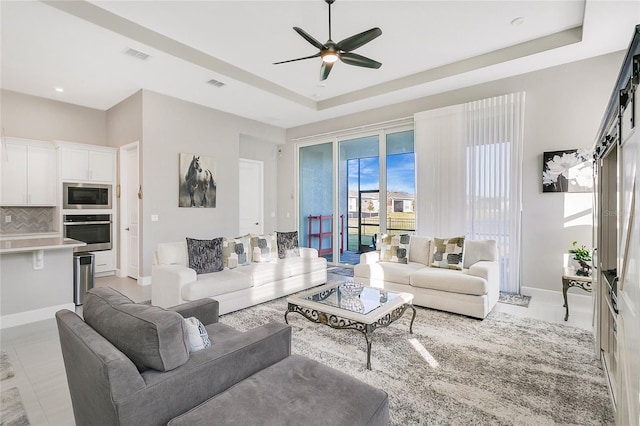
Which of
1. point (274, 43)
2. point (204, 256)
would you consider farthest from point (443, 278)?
point (274, 43)

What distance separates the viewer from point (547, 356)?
2.66 metres

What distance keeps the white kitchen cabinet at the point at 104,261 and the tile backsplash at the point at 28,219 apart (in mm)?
855

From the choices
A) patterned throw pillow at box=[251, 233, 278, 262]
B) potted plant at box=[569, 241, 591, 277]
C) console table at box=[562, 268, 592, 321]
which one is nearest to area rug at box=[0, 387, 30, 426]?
patterned throw pillow at box=[251, 233, 278, 262]

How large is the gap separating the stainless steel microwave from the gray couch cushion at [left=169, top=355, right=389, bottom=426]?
5.55m

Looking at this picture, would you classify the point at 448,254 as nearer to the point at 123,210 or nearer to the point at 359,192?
the point at 359,192

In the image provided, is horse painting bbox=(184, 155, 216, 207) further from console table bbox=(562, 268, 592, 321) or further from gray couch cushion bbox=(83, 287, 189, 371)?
console table bbox=(562, 268, 592, 321)

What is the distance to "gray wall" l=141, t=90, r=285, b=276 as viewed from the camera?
517cm

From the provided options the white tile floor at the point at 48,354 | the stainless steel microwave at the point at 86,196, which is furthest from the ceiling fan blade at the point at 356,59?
the stainless steel microwave at the point at 86,196

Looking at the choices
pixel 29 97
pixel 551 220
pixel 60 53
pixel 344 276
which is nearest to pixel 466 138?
pixel 551 220

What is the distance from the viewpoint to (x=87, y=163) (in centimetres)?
557

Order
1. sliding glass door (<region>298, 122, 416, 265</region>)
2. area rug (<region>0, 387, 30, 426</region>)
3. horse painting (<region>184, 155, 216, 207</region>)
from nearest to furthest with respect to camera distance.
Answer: area rug (<region>0, 387, 30, 426</region>) → horse painting (<region>184, 155, 216, 207</region>) → sliding glass door (<region>298, 122, 416, 265</region>)

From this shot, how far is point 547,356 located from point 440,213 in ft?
9.29

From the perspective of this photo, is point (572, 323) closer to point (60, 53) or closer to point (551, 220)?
point (551, 220)

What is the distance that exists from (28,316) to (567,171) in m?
6.84
